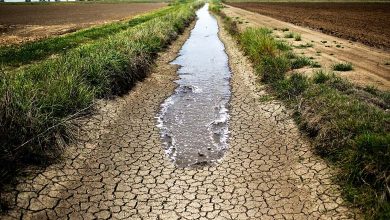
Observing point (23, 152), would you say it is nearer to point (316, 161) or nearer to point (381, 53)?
point (316, 161)

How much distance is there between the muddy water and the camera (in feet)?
20.2

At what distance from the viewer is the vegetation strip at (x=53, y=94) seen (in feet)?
15.9

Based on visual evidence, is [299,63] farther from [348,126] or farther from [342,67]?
[348,126]

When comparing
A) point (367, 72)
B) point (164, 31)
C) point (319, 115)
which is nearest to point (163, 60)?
point (164, 31)

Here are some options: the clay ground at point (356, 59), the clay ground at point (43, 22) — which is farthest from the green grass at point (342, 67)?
the clay ground at point (43, 22)

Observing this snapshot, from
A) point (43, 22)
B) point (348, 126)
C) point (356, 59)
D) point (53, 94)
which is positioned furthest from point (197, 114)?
point (43, 22)

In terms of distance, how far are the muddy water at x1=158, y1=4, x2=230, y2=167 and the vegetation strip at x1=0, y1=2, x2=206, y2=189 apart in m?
1.58

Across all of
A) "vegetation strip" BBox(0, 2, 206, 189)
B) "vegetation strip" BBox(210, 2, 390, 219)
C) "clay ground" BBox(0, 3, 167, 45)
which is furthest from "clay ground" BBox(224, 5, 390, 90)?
"clay ground" BBox(0, 3, 167, 45)

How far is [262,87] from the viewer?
9.60 metres

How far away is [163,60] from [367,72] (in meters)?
7.58

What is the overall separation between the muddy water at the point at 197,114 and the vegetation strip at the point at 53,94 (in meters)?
1.58

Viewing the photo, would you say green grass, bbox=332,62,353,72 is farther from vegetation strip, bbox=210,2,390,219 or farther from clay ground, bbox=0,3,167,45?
clay ground, bbox=0,3,167,45

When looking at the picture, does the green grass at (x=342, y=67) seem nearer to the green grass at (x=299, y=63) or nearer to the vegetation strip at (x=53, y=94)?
the green grass at (x=299, y=63)

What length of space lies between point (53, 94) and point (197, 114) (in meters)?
3.32
